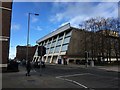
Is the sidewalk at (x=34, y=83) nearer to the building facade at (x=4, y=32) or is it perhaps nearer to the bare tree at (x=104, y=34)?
the building facade at (x=4, y=32)

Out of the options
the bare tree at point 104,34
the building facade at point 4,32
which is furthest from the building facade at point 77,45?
the building facade at point 4,32

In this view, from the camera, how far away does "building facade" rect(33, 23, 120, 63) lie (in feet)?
219

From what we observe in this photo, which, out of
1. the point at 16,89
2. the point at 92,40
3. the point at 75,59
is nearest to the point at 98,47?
the point at 92,40

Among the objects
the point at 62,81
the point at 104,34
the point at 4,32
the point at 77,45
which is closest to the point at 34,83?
the point at 62,81

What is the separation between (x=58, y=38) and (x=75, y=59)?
65.3 feet

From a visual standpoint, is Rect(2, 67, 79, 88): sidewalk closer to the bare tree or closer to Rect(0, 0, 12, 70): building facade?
Rect(0, 0, 12, 70): building facade

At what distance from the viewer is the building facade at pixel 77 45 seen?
2633 inches

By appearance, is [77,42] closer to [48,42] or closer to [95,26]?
[95,26]

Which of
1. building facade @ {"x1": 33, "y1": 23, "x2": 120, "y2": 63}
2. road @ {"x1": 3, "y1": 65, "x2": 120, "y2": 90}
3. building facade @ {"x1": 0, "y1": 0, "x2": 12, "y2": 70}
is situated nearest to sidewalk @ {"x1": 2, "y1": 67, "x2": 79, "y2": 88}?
road @ {"x1": 3, "y1": 65, "x2": 120, "y2": 90}

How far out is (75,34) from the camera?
94.2 m

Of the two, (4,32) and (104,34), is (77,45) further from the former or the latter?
(4,32)

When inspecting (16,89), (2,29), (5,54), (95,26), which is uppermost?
(95,26)

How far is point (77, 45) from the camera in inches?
3716

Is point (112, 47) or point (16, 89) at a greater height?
point (112, 47)
